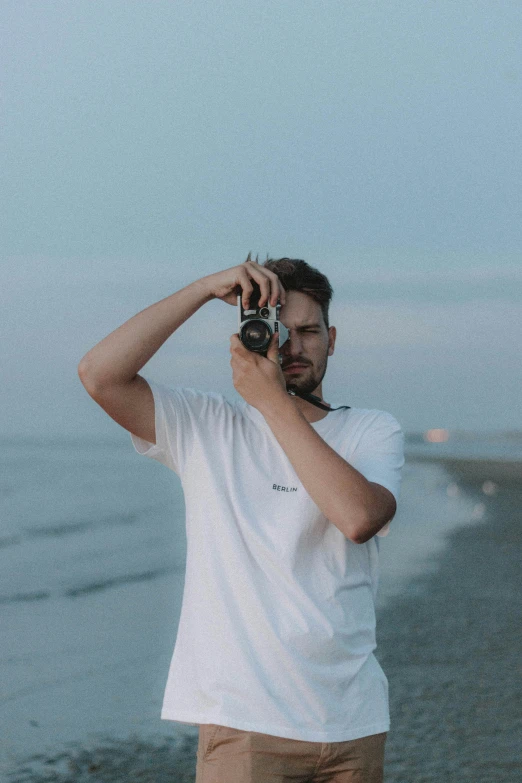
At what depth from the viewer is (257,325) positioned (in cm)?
219

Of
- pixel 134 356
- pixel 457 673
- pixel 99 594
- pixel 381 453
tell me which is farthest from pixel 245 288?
pixel 99 594

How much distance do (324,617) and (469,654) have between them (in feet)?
16.1

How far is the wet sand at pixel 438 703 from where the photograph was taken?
4.60 meters

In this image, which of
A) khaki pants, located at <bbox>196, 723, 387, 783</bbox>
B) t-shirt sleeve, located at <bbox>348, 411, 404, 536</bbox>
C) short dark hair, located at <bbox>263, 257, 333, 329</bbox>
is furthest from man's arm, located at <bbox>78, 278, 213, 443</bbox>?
khaki pants, located at <bbox>196, 723, 387, 783</bbox>

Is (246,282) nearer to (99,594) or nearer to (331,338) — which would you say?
(331,338)

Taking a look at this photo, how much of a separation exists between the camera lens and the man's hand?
1 cm

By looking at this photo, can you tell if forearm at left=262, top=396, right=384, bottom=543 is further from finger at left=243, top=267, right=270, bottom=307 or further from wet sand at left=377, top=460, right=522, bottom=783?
wet sand at left=377, top=460, right=522, bottom=783

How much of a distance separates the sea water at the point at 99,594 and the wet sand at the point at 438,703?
0.27m

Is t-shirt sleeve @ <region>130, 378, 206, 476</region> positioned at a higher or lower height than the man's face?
lower

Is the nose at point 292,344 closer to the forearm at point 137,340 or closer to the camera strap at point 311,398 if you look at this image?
the camera strap at point 311,398

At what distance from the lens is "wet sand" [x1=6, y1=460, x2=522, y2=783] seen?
460 centimetres

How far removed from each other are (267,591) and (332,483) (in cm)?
29

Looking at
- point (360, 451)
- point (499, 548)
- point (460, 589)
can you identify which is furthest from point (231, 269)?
point (499, 548)

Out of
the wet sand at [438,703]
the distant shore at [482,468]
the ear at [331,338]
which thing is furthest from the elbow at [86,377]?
the distant shore at [482,468]
